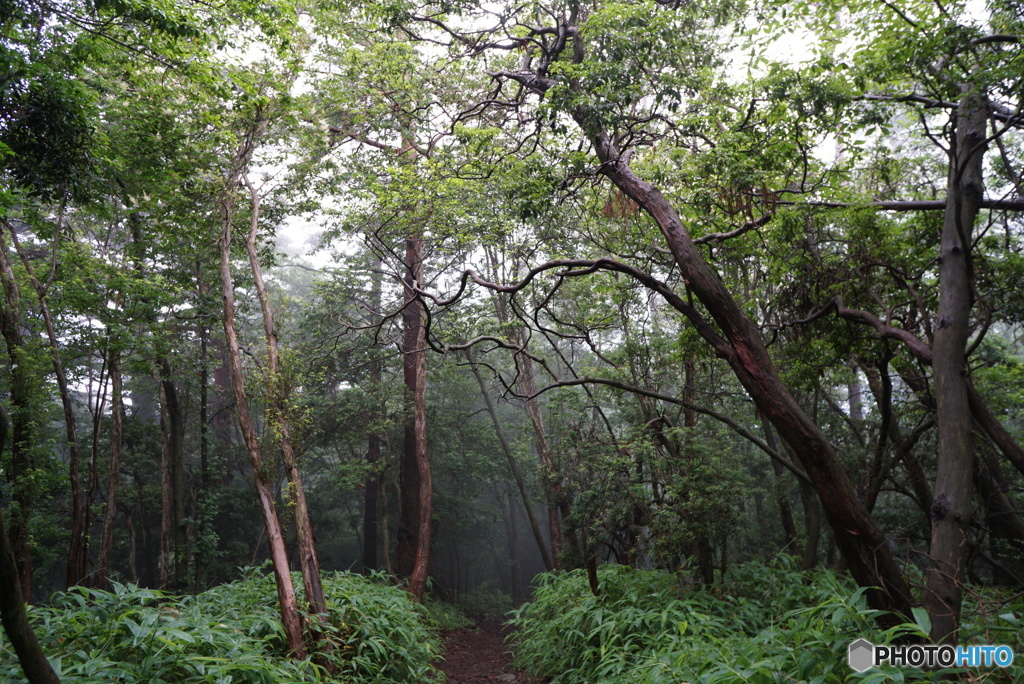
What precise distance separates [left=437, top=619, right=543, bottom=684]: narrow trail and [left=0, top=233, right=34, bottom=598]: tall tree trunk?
5.28m

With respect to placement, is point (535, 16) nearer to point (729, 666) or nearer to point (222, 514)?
point (729, 666)

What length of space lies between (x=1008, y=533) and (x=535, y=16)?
286 inches

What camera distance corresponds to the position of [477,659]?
9.84 metres

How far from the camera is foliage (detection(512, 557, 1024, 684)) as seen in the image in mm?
3949

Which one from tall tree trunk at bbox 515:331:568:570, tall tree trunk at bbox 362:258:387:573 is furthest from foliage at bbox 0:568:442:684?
tall tree trunk at bbox 362:258:387:573

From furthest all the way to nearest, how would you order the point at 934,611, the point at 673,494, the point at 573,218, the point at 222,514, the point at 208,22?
the point at 222,514
the point at 573,218
the point at 673,494
the point at 208,22
the point at 934,611

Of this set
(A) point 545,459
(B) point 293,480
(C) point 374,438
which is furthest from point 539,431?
(B) point 293,480

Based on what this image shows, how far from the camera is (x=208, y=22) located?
21.3 ft

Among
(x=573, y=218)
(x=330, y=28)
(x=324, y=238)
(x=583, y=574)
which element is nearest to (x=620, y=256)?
(x=573, y=218)

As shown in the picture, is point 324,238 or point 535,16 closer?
point 535,16

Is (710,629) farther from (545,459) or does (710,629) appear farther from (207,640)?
(545,459)

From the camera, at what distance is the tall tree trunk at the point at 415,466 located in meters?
11.8
